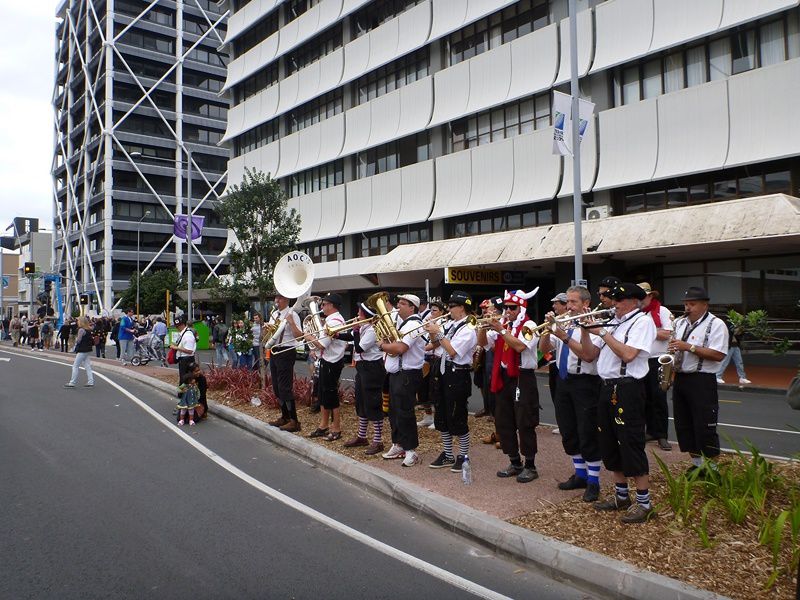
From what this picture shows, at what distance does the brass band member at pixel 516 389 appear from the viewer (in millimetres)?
6332

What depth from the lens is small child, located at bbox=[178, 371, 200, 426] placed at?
10289mm

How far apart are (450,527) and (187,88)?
71.4 meters

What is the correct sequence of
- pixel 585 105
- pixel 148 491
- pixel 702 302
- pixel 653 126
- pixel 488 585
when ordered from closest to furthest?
pixel 488 585, pixel 702 302, pixel 148 491, pixel 585 105, pixel 653 126

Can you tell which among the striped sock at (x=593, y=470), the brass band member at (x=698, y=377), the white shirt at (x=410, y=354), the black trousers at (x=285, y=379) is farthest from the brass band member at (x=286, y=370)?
the brass band member at (x=698, y=377)

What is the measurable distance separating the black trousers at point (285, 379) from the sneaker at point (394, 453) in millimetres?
2247

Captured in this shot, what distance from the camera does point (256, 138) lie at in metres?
38.8

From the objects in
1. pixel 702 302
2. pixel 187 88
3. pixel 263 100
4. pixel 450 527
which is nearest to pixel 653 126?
pixel 702 302

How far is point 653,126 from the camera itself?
18781 millimetres

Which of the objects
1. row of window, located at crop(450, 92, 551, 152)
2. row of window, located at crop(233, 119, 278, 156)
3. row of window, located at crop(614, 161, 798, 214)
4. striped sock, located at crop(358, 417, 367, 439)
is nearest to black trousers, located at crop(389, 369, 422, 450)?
striped sock, located at crop(358, 417, 367, 439)

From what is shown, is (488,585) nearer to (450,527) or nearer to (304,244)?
(450,527)

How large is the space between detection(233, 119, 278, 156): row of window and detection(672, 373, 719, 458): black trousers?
34.4m

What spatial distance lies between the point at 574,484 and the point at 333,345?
3.76 meters

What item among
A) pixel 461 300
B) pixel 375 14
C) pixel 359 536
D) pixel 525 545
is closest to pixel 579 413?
pixel 525 545

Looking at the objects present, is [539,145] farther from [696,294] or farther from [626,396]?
[626,396]
